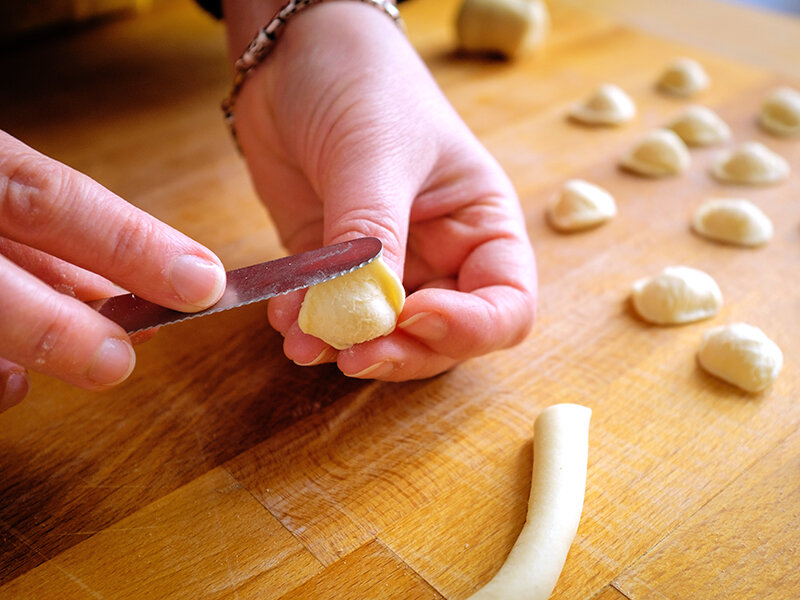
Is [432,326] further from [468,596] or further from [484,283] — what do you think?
[468,596]

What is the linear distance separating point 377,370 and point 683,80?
1.26 metres

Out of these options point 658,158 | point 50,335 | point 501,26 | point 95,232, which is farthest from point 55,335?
point 501,26

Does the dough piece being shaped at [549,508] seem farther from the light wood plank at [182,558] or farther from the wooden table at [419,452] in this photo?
the light wood plank at [182,558]

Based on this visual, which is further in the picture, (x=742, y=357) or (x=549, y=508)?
(x=742, y=357)

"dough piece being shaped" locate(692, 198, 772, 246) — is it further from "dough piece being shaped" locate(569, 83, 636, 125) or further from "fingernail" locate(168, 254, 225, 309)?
"fingernail" locate(168, 254, 225, 309)

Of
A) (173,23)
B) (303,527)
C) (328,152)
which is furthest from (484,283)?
(173,23)

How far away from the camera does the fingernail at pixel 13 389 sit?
0.87 m

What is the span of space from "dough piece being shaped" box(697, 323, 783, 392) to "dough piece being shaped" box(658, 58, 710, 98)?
2.91ft

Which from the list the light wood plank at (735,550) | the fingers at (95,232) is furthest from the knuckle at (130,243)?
the light wood plank at (735,550)

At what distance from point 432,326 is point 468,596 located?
0.96 ft

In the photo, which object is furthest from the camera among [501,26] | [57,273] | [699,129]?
[501,26]

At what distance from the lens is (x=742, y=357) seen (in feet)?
3.41

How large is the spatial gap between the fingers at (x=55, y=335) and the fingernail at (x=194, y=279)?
0.08 metres

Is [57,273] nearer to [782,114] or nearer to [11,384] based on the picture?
[11,384]
